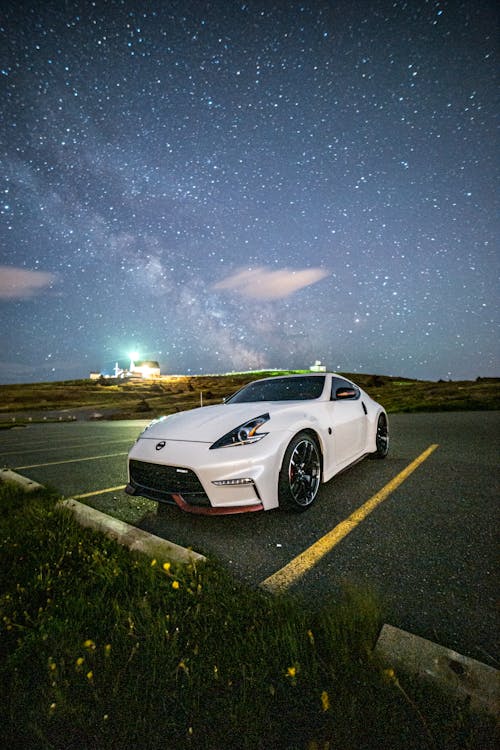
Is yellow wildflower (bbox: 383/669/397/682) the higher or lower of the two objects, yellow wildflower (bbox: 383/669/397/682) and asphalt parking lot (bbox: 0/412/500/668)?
the higher

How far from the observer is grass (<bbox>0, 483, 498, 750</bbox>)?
3.98ft

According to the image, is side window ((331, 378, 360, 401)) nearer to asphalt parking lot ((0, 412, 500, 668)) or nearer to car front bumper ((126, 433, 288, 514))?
asphalt parking lot ((0, 412, 500, 668))

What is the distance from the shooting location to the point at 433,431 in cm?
884

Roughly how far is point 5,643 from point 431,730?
6.16 feet

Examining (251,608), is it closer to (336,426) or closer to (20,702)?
(20,702)

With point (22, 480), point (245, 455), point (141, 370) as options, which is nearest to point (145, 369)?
point (141, 370)

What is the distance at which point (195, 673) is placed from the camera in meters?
1.45

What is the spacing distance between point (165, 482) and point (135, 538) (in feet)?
1.92

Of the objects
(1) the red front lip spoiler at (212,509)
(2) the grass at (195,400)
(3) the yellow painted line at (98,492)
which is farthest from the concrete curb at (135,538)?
(2) the grass at (195,400)

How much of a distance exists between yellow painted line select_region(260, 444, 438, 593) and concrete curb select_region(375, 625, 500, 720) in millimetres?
749

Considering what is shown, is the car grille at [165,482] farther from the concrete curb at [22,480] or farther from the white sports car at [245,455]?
the concrete curb at [22,480]

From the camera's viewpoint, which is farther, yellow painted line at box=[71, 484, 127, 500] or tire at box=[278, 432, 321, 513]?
yellow painted line at box=[71, 484, 127, 500]

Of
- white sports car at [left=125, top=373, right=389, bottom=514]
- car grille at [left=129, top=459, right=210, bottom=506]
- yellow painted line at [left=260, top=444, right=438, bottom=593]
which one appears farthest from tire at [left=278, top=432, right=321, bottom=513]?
car grille at [left=129, top=459, right=210, bottom=506]

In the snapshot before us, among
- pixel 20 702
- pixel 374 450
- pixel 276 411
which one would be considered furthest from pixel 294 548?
pixel 374 450
